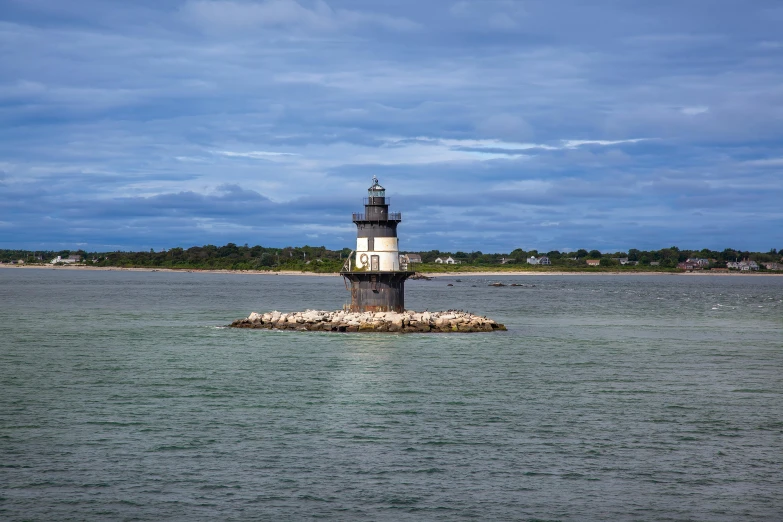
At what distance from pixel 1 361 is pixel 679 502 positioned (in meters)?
28.2

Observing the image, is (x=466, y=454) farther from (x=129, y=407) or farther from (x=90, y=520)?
(x=129, y=407)

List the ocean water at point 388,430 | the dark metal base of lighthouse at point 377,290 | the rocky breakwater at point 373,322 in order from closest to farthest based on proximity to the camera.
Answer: the ocean water at point 388,430
the rocky breakwater at point 373,322
the dark metal base of lighthouse at point 377,290

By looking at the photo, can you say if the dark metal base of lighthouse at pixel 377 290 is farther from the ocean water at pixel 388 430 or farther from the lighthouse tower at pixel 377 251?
the ocean water at pixel 388 430

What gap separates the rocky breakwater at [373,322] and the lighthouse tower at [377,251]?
1631mm

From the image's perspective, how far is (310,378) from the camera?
3028 cm

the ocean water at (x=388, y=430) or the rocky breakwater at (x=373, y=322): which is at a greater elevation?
the rocky breakwater at (x=373, y=322)

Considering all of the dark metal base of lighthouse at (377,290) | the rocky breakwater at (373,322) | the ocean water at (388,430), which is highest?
the dark metal base of lighthouse at (377,290)

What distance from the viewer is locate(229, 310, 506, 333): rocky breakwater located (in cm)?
4559

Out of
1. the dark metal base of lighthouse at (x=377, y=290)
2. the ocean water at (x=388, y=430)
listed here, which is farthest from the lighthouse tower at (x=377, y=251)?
the ocean water at (x=388, y=430)

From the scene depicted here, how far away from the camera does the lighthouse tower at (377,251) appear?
45719 millimetres

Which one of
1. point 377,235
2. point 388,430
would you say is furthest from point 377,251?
point 388,430

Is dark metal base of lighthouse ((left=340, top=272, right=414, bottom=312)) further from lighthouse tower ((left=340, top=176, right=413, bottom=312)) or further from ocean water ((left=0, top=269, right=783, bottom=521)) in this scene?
ocean water ((left=0, top=269, right=783, bottom=521))

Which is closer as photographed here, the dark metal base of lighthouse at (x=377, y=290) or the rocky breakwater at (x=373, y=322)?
the rocky breakwater at (x=373, y=322)

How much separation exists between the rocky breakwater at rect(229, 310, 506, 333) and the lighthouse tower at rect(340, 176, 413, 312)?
64.2 inches
